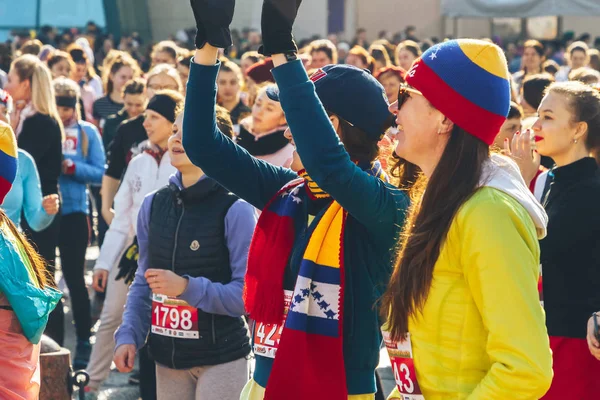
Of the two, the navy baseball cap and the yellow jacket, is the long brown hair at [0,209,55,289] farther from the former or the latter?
the yellow jacket

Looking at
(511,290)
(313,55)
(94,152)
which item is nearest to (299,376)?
(511,290)

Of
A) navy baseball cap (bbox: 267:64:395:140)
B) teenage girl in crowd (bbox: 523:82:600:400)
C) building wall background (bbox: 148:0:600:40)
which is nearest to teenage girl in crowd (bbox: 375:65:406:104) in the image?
teenage girl in crowd (bbox: 523:82:600:400)

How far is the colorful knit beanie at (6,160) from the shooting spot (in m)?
3.34

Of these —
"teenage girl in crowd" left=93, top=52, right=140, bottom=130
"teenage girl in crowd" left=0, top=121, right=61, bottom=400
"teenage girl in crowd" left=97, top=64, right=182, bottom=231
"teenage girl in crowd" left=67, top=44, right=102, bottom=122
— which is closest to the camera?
"teenage girl in crowd" left=0, top=121, right=61, bottom=400

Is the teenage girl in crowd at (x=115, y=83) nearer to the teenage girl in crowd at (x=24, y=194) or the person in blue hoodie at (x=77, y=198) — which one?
the person in blue hoodie at (x=77, y=198)

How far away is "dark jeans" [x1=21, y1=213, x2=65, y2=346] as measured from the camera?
6480 millimetres

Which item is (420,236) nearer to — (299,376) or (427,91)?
(427,91)

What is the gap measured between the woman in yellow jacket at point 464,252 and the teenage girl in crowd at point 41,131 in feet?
15.0

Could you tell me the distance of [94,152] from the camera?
25.0 feet

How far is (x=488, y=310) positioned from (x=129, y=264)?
3521 millimetres

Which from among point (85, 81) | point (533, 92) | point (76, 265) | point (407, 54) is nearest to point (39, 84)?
point (76, 265)

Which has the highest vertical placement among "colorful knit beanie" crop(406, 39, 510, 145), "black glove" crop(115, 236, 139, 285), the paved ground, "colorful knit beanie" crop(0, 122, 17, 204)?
"colorful knit beanie" crop(406, 39, 510, 145)

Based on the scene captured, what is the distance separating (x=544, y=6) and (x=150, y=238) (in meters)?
16.1

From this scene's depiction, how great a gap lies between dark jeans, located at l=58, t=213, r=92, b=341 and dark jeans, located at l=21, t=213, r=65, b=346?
32cm
